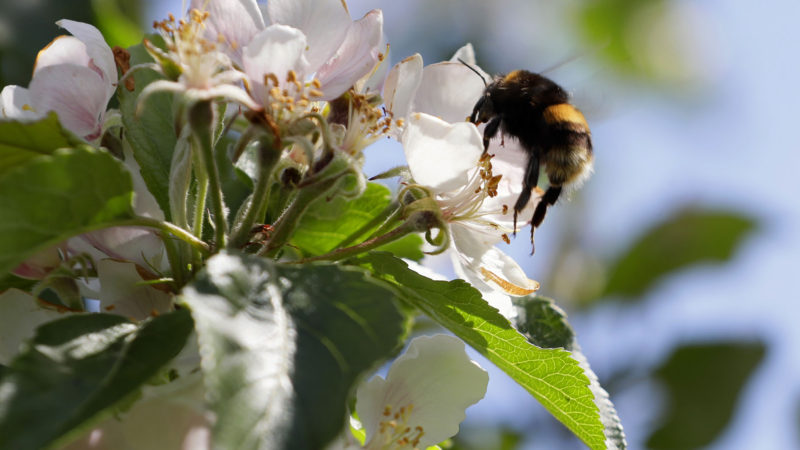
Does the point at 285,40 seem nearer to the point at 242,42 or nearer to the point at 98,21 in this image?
the point at 242,42

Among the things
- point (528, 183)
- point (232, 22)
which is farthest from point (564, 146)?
point (232, 22)

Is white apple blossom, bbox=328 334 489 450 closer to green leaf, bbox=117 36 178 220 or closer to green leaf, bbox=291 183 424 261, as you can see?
green leaf, bbox=291 183 424 261

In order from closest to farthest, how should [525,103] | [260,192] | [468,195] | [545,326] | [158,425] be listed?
1. [158,425]
2. [260,192]
3. [468,195]
4. [545,326]
5. [525,103]

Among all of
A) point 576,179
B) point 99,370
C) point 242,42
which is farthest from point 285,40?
point 576,179

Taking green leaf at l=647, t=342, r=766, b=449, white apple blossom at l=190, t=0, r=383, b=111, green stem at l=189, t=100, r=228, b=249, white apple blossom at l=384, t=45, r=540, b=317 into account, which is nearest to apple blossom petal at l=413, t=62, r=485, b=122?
white apple blossom at l=384, t=45, r=540, b=317

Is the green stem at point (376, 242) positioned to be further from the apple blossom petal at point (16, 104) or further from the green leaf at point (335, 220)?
the apple blossom petal at point (16, 104)

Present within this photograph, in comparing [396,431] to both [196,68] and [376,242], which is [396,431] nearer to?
[376,242]

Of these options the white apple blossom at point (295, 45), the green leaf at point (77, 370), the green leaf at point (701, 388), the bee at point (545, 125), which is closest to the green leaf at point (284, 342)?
the green leaf at point (77, 370)
